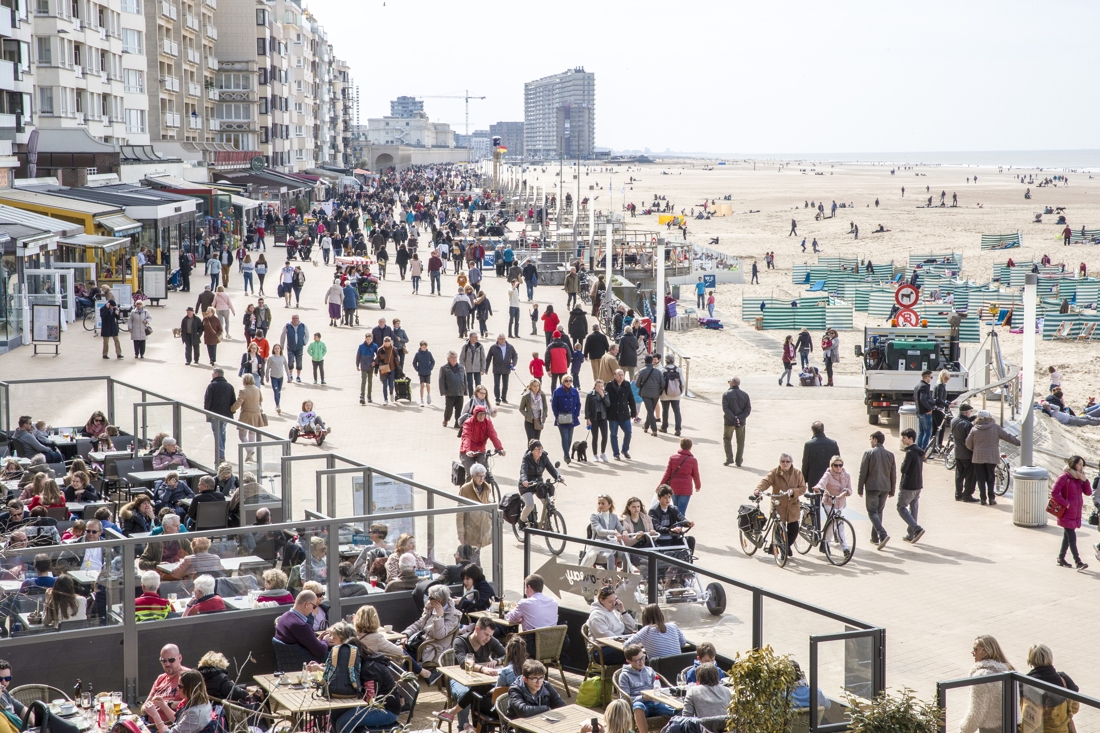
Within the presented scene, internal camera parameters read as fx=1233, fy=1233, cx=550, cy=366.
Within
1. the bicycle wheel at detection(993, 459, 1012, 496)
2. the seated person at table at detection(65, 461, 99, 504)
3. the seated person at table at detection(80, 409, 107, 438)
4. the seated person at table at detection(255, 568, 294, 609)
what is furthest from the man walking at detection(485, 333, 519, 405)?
the seated person at table at detection(255, 568, 294, 609)

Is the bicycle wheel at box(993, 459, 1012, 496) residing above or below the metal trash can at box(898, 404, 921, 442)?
below

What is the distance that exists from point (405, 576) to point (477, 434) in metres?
5.03

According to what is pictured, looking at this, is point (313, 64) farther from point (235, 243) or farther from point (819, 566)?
point (819, 566)

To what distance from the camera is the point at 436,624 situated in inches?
362

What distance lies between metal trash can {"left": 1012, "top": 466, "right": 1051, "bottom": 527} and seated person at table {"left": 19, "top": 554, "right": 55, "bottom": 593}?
430 inches

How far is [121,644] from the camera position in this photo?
890 cm

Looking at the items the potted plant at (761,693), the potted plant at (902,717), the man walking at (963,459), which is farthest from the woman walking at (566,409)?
the potted plant at (902,717)

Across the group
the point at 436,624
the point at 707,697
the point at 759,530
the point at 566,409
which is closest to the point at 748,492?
the point at 759,530

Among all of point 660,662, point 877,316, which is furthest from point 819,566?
point 877,316

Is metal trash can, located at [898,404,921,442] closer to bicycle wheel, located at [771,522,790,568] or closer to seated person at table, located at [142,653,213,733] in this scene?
bicycle wheel, located at [771,522,790,568]

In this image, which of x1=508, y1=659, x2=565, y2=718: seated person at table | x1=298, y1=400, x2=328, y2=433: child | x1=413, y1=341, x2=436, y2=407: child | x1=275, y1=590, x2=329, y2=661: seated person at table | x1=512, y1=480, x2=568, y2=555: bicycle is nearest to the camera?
x1=508, y1=659, x2=565, y2=718: seated person at table

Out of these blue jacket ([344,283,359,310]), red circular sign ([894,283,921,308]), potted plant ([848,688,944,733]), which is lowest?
potted plant ([848,688,944,733])

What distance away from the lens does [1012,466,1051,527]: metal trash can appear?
14.7 meters

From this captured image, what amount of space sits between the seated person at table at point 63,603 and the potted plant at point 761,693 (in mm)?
4735
